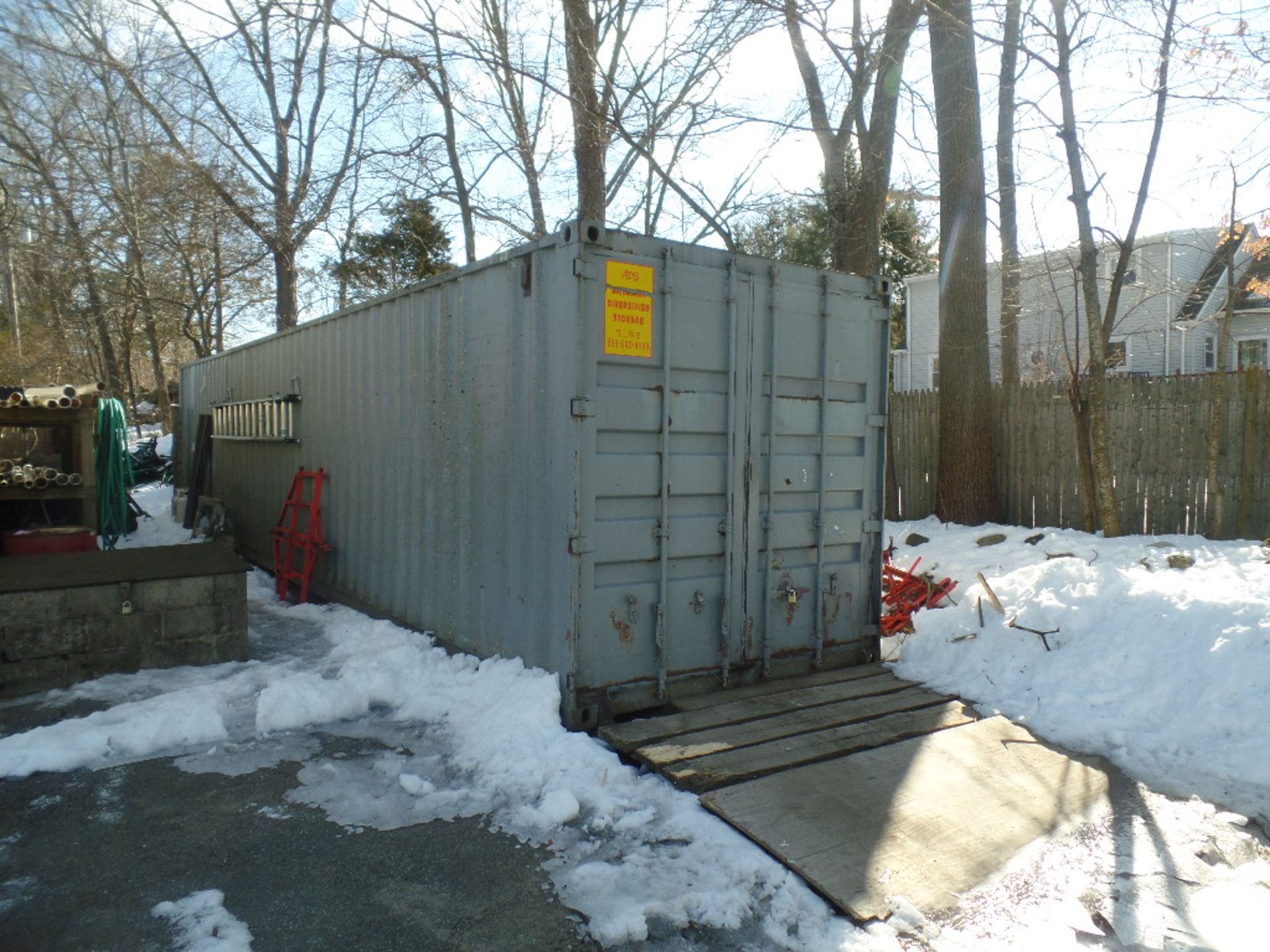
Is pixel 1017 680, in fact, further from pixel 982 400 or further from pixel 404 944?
pixel 982 400

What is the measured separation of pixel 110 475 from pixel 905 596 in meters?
9.70

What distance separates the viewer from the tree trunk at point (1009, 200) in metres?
10.1

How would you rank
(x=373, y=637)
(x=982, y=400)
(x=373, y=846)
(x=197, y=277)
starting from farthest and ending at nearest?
(x=197, y=277), (x=982, y=400), (x=373, y=637), (x=373, y=846)

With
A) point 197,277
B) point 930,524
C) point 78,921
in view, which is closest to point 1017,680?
point 78,921

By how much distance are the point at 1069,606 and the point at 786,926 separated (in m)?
4.04

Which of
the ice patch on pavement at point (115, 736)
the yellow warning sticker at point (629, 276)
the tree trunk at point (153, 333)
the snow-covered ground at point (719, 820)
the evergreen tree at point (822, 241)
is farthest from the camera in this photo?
the tree trunk at point (153, 333)

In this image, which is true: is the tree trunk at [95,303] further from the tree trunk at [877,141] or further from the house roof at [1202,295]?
the house roof at [1202,295]

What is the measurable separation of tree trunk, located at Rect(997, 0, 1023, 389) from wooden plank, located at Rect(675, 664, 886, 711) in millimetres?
6561

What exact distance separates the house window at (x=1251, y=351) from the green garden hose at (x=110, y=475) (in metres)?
22.5

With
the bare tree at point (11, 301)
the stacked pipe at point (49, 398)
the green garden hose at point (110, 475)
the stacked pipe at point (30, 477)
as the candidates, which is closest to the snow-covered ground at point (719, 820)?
the stacked pipe at point (30, 477)

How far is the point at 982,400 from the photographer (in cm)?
1070

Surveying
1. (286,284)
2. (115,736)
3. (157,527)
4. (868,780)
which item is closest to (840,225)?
(868,780)

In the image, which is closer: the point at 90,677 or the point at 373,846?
the point at 373,846

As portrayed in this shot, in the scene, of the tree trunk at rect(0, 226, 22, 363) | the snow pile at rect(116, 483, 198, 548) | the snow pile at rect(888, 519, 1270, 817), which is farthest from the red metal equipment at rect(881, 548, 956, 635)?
the tree trunk at rect(0, 226, 22, 363)
